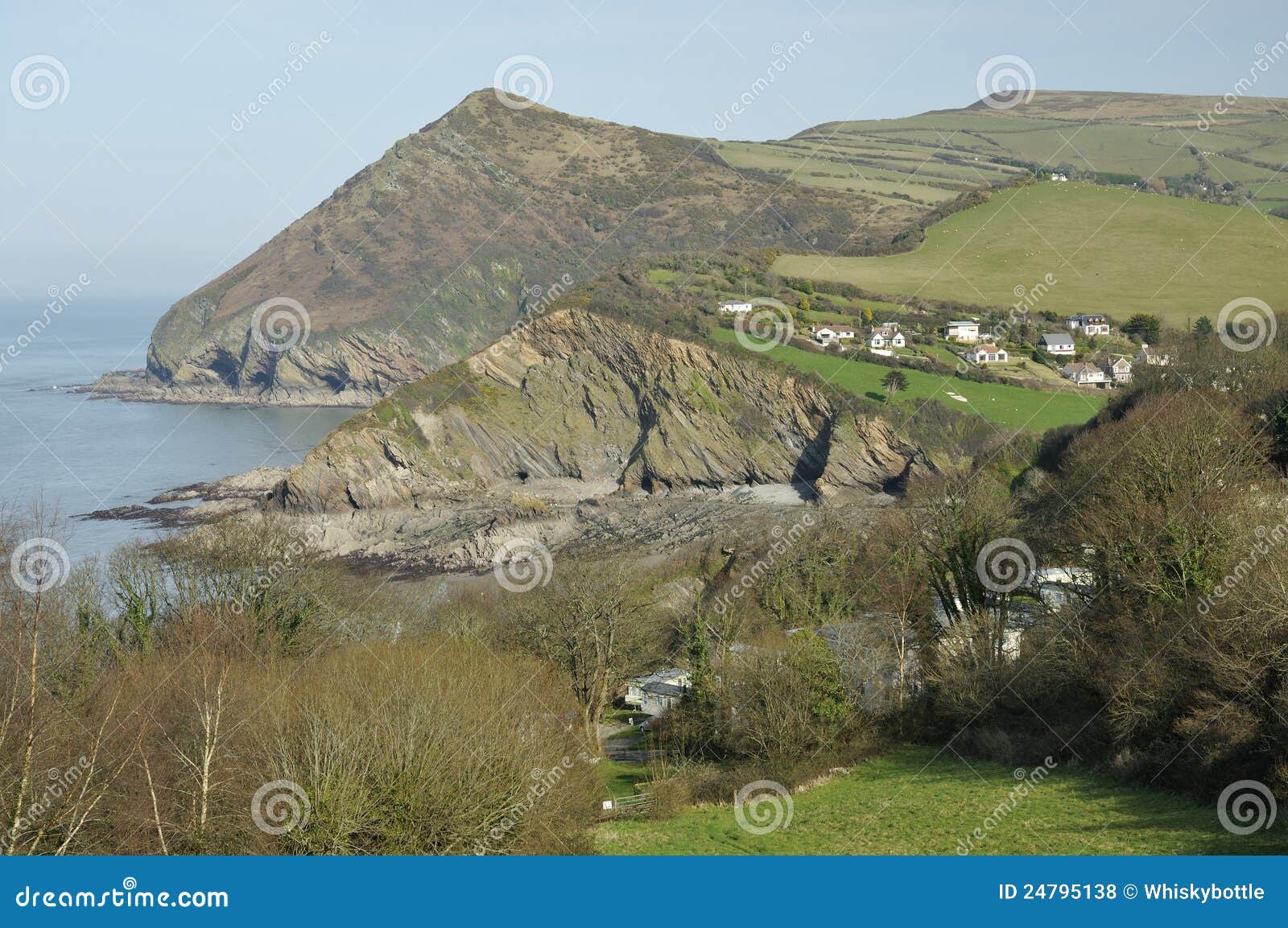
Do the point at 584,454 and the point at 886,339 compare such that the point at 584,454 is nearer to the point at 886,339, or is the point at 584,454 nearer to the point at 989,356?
the point at 886,339

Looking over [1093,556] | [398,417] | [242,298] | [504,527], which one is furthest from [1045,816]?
[242,298]

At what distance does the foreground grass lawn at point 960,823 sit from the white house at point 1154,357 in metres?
31.2

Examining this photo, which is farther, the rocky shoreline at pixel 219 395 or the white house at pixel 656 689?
the rocky shoreline at pixel 219 395

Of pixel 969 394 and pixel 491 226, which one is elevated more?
pixel 491 226

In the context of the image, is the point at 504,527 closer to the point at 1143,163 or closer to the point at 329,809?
the point at 329,809

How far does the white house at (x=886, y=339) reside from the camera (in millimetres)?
76125

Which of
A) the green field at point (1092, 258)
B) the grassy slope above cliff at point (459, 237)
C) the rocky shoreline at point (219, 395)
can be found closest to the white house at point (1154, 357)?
the green field at point (1092, 258)

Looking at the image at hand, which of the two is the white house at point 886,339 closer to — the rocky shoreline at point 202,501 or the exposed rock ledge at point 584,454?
the exposed rock ledge at point 584,454

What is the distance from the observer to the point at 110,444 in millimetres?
91125

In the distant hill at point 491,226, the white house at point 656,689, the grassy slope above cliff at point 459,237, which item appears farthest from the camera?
the grassy slope above cliff at point 459,237

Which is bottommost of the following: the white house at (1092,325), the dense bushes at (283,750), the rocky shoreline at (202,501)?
the dense bushes at (283,750)

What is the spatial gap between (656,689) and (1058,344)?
5191cm

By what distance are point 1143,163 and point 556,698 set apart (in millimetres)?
176964

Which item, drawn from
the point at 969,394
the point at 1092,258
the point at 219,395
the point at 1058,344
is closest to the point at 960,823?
the point at 969,394
